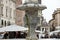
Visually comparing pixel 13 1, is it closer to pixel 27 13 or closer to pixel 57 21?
pixel 57 21

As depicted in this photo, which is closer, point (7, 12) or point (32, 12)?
point (32, 12)

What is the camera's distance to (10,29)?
24.6 meters

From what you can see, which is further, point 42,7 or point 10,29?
point 10,29

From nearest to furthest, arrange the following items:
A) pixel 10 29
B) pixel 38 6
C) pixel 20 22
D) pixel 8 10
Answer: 1. pixel 38 6
2. pixel 10 29
3. pixel 8 10
4. pixel 20 22

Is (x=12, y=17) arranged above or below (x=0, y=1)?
below

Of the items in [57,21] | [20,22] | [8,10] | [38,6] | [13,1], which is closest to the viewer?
[38,6]

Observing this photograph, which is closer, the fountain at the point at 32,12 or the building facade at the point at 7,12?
the fountain at the point at 32,12

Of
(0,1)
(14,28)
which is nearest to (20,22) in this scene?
(0,1)

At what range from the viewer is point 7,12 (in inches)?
1994

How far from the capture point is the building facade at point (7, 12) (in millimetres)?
47344

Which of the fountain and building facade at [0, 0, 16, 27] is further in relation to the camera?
building facade at [0, 0, 16, 27]

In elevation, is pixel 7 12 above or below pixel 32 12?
above

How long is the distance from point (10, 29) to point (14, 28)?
551 millimetres

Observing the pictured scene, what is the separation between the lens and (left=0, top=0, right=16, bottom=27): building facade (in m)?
47.3
